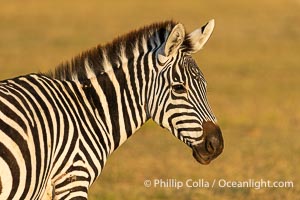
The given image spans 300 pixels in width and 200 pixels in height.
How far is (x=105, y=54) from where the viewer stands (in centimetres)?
625

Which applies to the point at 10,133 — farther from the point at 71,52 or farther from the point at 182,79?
the point at 71,52

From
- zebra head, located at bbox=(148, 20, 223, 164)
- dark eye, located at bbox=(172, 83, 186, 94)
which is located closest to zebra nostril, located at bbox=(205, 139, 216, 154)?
zebra head, located at bbox=(148, 20, 223, 164)

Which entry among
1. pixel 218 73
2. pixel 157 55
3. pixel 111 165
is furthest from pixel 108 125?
pixel 218 73

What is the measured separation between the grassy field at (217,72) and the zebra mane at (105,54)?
133 inches

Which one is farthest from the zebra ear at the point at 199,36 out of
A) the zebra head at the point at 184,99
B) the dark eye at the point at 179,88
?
the dark eye at the point at 179,88

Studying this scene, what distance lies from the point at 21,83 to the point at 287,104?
12.8 meters

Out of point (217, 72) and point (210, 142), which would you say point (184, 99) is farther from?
point (217, 72)

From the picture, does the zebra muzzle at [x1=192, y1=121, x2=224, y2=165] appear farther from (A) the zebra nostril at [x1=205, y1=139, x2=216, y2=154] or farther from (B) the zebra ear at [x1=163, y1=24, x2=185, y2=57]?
(B) the zebra ear at [x1=163, y1=24, x2=185, y2=57]

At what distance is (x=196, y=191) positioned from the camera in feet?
31.7

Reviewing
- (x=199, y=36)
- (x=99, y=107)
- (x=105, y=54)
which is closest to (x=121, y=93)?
(x=99, y=107)

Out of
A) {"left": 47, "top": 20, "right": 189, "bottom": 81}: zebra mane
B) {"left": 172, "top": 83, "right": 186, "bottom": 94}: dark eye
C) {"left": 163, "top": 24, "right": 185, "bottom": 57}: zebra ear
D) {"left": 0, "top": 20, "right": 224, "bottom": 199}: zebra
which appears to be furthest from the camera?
{"left": 47, "top": 20, "right": 189, "bottom": 81}: zebra mane

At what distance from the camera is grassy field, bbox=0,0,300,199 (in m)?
11.1

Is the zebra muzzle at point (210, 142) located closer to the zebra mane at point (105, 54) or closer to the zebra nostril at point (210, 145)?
the zebra nostril at point (210, 145)

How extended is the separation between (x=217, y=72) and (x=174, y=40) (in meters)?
18.0
